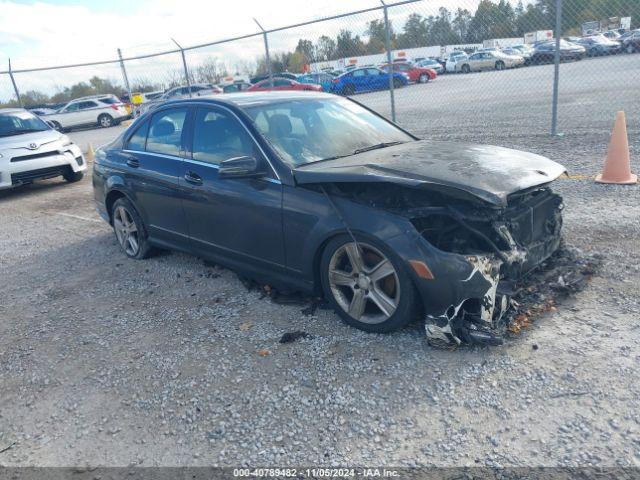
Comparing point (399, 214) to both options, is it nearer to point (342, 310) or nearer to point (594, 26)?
point (342, 310)

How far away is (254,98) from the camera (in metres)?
4.70

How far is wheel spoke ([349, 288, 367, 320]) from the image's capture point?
362 centimetres

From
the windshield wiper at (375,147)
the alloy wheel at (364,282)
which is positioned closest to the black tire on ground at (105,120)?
the windshield wiper at (375,147)

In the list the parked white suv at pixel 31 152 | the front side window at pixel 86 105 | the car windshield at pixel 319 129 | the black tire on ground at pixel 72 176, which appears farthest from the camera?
the front side window at pixel 86 105

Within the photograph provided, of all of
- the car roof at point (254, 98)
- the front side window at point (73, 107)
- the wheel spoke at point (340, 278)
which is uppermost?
the car roof at point (254, 98)

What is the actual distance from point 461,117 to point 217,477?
13.5 m

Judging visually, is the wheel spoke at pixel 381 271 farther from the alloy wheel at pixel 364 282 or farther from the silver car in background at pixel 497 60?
the silver car in background at pixel 497 60

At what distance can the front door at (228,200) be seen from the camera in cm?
398

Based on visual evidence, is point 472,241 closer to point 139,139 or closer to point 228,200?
point 228,200

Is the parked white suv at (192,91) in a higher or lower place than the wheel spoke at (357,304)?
A: higher

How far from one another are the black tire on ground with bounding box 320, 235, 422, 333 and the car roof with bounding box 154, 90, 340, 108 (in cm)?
161

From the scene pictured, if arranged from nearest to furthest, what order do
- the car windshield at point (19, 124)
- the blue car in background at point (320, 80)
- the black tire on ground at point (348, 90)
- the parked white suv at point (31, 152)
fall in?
the parked white suv at point (31, 152), the car windshield at point (19, 124), the blue car in background at point (320, 80), the black tire on ground at point (348, 90)

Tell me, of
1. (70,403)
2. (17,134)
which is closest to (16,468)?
(70,403)

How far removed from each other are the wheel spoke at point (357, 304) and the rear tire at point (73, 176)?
28.3 ft
